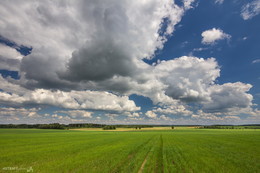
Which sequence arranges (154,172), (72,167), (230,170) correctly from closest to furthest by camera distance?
(154,172) < (230,170) < (72,167)

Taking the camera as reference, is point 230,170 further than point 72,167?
No

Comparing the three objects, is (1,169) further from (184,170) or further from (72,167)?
(184,170)

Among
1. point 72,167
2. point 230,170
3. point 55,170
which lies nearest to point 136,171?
point 72,167

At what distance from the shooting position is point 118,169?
15.1m

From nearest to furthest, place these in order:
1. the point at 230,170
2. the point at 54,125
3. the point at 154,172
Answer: the point at 154,172 → the point at 230,170 → the point at 54,125

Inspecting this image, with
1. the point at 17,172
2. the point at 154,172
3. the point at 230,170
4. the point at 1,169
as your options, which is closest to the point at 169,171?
the point at 154,172

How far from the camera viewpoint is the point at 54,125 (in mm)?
184375

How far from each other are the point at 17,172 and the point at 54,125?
19426 centimetres

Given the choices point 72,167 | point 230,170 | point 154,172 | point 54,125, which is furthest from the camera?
point 54,125

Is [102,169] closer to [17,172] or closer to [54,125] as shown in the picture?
[17,172]

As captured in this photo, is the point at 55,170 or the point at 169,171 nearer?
the point at 169,171

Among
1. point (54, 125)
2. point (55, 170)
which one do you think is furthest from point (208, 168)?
point (54, 125)

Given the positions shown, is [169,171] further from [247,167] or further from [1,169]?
[1,169]

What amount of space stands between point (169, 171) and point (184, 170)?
6.04 feet
